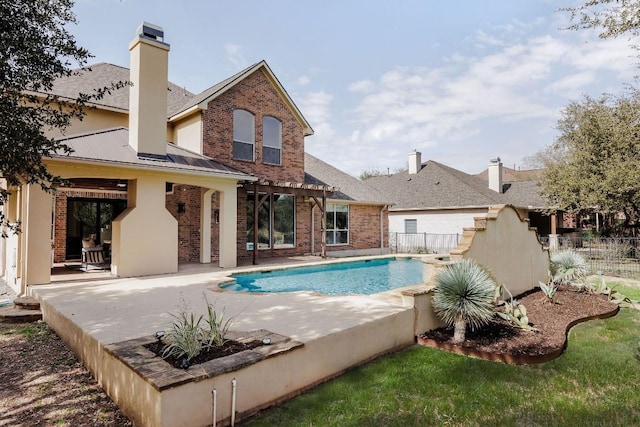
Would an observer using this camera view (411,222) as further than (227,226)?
Yes

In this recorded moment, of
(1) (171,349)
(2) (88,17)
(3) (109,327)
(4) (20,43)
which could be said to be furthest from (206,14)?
(1) (171,349)

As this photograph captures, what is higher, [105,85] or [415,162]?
[105,85]

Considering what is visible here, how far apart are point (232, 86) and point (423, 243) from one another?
Result: 16.5 metres

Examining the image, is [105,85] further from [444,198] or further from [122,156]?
[444,198]

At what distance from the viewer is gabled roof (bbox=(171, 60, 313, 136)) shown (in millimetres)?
15305

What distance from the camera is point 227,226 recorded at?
44.9ft

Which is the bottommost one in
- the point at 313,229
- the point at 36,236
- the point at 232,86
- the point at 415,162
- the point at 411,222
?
the point at 36,236

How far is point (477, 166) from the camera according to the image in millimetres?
64562

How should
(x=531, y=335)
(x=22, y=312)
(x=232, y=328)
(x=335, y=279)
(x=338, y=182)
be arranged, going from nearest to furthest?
1. (x=232, y=328)
2. (x=531, y=335)
3. (x=22, y=312)
4. (x=335, y=279)
5. (x=338, y=182)

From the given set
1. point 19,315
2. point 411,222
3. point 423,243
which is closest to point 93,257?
point 19,315

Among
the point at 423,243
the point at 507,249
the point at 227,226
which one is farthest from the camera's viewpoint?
the point at 423,243

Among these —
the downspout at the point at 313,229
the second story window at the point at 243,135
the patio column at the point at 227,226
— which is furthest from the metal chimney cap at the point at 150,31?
the downspout at the point at 313,229

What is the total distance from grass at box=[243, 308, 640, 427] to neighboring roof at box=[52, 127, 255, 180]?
8.83 meters

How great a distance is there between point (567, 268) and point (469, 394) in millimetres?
9151
